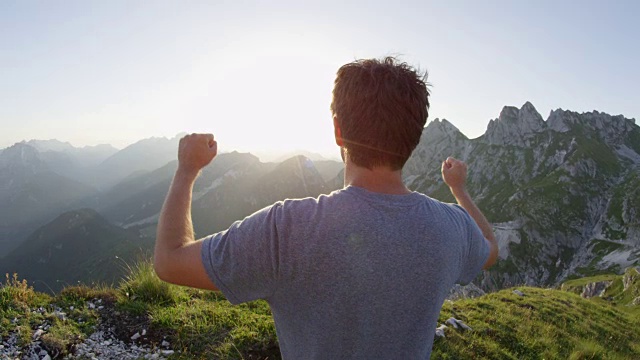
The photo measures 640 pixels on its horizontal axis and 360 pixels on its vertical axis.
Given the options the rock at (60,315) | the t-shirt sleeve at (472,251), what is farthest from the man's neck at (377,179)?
the rock at (60,315)

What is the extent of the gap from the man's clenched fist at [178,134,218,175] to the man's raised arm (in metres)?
2.39

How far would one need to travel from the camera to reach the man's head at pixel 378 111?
2426 millimetres

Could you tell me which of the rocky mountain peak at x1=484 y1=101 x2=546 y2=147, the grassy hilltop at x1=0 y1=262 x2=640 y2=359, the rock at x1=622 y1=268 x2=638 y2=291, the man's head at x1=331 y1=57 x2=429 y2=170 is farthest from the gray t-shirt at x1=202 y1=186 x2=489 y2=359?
the rocky mountain peak at x1=484 y1=101 x2=546 y2=147

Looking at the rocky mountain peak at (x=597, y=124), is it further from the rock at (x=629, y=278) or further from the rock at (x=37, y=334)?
the rock at (x=37, y=334)

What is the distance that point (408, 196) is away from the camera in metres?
2.56

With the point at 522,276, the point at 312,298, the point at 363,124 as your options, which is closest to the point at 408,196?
the point at 363,124

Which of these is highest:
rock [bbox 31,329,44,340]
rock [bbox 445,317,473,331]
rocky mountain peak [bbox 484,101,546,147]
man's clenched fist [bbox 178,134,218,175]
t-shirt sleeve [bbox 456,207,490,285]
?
rocky mountain peak [bbox 484,101,546,147]

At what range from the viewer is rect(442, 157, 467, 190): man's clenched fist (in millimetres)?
3816

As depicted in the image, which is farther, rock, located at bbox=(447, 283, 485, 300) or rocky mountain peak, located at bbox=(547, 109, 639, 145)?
rocky mountain peak, located at bbox=(547, 109, 639, 145)

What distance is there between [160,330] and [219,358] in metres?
1.89

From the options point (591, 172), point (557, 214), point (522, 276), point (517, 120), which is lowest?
point (522, 276)

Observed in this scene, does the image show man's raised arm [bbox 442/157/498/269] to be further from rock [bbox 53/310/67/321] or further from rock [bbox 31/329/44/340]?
rock [bbox 53/310/67/321]

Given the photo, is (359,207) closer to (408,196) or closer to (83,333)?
(408,196)

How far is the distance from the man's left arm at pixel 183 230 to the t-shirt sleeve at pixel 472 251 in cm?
194
